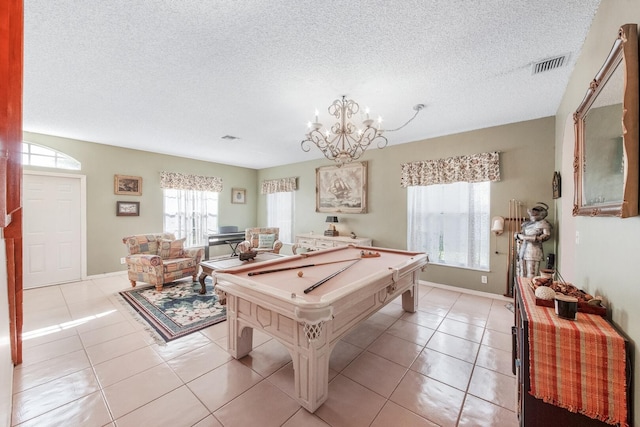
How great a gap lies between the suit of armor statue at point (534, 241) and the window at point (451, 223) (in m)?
0.78

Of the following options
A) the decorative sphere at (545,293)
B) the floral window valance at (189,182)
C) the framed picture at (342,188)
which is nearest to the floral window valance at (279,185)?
the framed picture at (342,188)

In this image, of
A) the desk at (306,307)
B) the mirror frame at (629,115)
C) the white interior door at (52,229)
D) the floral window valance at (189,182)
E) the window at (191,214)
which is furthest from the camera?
the window at (191,214)

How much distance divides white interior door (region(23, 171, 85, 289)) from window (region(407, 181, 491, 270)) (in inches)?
248

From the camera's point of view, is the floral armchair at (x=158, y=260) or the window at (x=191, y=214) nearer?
the floral armchair at (x=158, y=260)

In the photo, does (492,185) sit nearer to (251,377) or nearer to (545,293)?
(545,293)

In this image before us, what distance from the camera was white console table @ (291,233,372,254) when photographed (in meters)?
4.98

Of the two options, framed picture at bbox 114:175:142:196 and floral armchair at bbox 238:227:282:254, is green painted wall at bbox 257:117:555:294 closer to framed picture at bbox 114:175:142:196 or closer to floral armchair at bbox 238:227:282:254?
floral armchair at bbox 238:227:282:254

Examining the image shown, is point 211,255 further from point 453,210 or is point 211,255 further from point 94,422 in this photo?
point 453,210

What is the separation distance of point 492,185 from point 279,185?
4.94m

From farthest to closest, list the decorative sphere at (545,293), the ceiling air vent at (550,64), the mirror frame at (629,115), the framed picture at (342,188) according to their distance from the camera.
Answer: the framed picture at (342,188) → the ceiling air vent at (550,64) → the decorative sphere at (545,293) → the mirror frame at (629,115)

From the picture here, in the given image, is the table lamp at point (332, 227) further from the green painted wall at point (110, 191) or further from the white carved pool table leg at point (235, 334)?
the green painted wall at point (110, 191)

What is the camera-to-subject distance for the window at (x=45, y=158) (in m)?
4.10

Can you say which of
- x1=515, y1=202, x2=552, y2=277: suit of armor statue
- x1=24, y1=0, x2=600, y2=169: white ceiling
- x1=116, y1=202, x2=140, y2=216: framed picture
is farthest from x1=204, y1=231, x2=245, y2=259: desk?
x1=515, y1=202, x2=552, y2=277: suit of armor statue

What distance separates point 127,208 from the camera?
509cm
